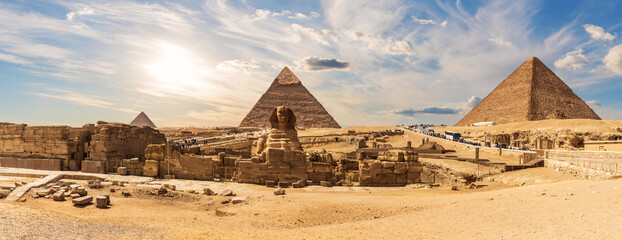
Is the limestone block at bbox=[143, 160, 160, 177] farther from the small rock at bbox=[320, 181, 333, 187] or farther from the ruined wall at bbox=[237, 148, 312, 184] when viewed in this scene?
the small rock at bbox=[320, 181, 333, 187]

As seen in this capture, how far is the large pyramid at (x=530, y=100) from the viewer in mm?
81625

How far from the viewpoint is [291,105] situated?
411 ft

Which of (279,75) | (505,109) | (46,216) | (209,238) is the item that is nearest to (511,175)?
(209,238)

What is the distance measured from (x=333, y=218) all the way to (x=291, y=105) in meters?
119

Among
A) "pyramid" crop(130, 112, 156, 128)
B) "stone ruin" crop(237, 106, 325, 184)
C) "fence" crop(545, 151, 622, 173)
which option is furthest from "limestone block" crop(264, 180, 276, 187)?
"pyramid" crop(130, 112, 156, 128)

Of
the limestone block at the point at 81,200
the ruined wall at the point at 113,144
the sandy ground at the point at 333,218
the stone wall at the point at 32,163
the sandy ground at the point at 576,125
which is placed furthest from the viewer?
the sandy ground at the point at 576,125

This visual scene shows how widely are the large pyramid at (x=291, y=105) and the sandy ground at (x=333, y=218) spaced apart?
107 m

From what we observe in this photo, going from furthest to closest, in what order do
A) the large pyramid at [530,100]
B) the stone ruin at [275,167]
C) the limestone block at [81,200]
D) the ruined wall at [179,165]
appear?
1. the large pyramid at [530,100]
2. the ruined wall at [179,165]
3. the stone ruin at [275,167]
4. the limestone block at [81,200]

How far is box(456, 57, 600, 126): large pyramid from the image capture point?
8162 centimetres

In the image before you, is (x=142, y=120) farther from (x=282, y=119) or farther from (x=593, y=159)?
(x=593, y=159)

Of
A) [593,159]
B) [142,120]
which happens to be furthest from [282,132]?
[142,120]

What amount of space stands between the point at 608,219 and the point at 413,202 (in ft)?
10.8

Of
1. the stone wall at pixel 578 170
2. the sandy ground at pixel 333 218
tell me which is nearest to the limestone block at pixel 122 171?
the sandy ground at pixel 333 218

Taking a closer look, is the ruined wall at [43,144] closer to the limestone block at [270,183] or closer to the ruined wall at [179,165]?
the ruined wall at [179,165]
